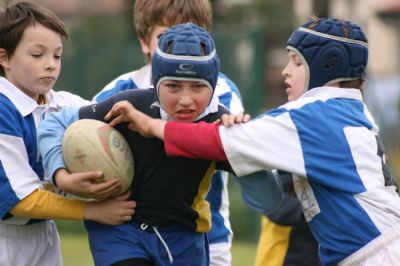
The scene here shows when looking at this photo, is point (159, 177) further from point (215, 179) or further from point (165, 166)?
point (215, 179)

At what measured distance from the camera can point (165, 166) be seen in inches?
206

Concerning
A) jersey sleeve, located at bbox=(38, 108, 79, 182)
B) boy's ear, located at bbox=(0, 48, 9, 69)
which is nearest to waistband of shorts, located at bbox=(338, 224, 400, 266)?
jersey sleeve, located at bbox=(38, 108, 79, 182)

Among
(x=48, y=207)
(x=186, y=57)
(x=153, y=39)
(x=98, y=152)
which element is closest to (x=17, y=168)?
(x=48, y=207)

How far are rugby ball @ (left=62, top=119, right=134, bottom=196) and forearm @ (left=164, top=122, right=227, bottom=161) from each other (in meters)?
0.25

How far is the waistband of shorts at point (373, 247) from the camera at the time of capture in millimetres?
5125

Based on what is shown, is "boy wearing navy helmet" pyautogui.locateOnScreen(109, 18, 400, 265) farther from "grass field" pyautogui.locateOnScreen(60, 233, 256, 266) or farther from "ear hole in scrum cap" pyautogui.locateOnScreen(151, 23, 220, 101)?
"grass field" pyautogui.locateOnScreen(60, 233, 256, 266)

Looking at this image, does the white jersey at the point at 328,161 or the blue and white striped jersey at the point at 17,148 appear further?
the blue and white striped jersey at the point at 17,148

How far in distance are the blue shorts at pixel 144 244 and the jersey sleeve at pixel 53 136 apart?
1.30ft

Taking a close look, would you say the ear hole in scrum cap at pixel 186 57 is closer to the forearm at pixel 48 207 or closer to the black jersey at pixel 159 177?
the black jersey at pixel 159 177

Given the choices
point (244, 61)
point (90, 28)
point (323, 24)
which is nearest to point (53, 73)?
point (323, 24)

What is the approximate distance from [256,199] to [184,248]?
0.45 meters

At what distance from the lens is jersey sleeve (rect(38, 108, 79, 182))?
5207mm

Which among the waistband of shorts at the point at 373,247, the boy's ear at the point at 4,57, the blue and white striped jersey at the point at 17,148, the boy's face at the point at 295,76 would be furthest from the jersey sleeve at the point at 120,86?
the waistband of shorts at the point at 373,247

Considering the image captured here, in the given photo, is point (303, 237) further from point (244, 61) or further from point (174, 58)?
point (244, 61)
